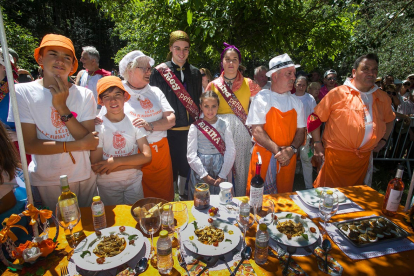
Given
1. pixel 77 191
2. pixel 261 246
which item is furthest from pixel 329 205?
pixel 77 191

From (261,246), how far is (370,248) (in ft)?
2.72

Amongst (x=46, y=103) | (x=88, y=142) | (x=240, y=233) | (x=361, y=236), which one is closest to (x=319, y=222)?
(x=361, y=236)

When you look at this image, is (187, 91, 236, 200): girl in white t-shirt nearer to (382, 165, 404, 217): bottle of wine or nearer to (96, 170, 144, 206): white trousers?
(96, 170, 144, 206): white trousers

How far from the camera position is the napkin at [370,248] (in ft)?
5.22

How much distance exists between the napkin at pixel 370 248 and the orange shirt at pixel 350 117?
1.47m

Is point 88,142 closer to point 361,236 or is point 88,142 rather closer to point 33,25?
point 361,236

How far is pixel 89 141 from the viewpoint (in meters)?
2.14

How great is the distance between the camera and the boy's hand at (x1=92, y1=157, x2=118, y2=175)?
231 centimetres

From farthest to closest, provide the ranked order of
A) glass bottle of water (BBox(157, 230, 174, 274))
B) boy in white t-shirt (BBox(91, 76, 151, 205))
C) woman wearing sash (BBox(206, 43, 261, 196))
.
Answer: woman wearing sash (BBox(206, 43, 261, 196))
boy in white t-shirt (BBox(91, 76, 151, 205))
glass bottle of water (BBox(157, 230, 174, 274))

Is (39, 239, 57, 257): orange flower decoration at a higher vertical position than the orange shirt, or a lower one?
lower

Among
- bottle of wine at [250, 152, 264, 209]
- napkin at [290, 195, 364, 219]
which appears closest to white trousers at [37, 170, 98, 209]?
bottle of wine at [250, 152, 264, 209]

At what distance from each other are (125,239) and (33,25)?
27404 mm

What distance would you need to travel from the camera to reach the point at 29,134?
2.04 meters

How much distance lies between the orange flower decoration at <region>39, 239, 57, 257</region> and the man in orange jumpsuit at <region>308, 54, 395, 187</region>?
3.06m
